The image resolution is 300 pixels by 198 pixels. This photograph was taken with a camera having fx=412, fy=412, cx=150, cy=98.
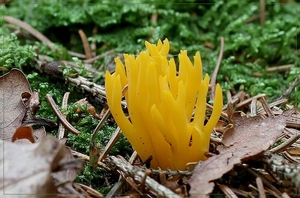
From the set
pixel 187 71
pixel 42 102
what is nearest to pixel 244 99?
pixel 187 71

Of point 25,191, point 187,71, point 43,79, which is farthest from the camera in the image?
point 43,79

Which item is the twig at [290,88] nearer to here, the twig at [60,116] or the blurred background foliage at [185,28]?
the blurred background foliage at [185,28]

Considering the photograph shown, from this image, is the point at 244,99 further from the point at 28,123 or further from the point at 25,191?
the point at 25,191

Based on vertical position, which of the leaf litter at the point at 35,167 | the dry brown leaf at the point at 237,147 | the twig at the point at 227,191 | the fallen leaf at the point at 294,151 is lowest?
the fallen leaf at the point at 294,151

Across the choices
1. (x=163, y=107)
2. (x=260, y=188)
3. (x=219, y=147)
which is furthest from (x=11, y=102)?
(x=260, y=188)

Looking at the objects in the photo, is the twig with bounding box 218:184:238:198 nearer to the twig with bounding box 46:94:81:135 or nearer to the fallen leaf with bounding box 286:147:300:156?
the fallen leaf with bounding box 286:147:300:156

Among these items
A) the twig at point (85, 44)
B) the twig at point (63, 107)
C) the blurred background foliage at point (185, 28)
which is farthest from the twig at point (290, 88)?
the twig at point (85, 44)

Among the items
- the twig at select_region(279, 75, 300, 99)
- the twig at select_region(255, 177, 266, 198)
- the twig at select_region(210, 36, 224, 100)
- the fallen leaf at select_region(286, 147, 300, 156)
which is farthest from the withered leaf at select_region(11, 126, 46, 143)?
the twig at select_region(279, 75, 300, 99)
